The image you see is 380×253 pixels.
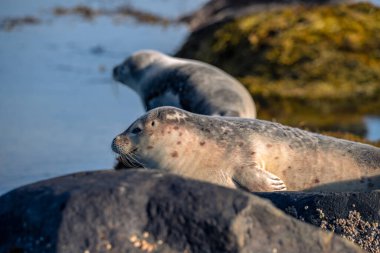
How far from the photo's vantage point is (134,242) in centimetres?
380

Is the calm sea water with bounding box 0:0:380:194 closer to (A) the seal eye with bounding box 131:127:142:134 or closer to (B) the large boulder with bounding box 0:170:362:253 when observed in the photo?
(A) the seal eye with bounding box 131:127:142:134

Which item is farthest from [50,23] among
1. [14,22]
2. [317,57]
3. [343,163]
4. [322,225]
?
[322,225]

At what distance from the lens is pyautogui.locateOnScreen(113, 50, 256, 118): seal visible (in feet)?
30.9

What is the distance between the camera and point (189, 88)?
9.87 metres

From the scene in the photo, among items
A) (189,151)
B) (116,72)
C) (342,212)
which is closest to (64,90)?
(116,72)

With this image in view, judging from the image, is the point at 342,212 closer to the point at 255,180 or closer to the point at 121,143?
the point at 255,180

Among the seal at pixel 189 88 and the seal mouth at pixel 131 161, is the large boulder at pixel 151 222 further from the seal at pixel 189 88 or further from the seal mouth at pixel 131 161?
the seal at pixel 189 88

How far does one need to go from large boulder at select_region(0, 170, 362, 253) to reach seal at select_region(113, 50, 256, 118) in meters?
5.07

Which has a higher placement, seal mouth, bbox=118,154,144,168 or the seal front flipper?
seal mouth, bbox=118,154,144,168

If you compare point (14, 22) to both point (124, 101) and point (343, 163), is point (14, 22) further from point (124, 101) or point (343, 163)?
point (343, 163)

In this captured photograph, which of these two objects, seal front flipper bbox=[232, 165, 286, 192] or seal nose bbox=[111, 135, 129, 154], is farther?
seal nose bbox=[111, 135, 129, 154]

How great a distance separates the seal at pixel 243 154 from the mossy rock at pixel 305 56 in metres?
6.26

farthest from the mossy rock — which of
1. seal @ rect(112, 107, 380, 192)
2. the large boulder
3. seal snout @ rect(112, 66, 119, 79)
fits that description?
the large boulder

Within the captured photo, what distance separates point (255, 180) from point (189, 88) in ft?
13.3
